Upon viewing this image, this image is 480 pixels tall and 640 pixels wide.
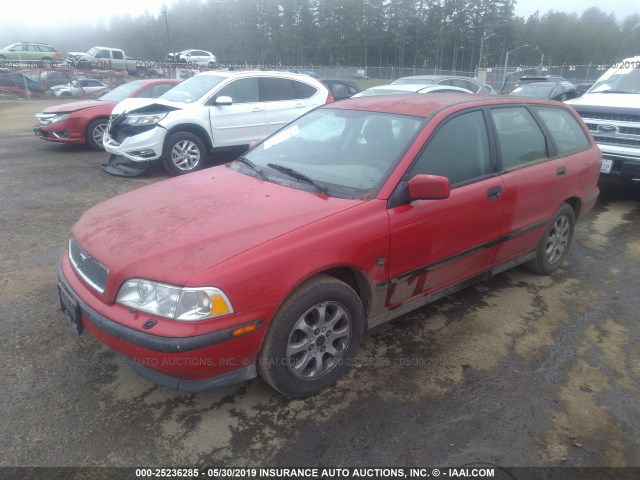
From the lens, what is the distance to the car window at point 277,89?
8.32m

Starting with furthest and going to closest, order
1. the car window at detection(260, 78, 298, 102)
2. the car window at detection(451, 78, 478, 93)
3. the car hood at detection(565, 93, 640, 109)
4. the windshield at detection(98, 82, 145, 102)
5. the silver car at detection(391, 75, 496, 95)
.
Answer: the car window at detection(451, 78, 478, 93) < the silver car at detection(391, 75, 496, 95) < the windshield at detection(98, 82, 145, 102) < the car window at detection(260, 78, 298, 102) < the car hood at detection(565, 93, 640, 109)

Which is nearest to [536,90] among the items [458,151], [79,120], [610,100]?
[610,100]

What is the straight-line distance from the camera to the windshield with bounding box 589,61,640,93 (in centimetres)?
757

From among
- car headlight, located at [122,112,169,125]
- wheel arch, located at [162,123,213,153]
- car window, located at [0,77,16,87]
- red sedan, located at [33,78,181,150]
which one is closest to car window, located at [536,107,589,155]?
wheel arch, located at [162,123,213,153]

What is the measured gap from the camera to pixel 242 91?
8.14m

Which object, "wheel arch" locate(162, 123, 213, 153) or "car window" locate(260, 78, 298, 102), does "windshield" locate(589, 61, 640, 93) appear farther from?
"wheel arch" locate(162, 123, 213, 153)

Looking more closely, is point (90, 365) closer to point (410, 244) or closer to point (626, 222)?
point (410, 244)

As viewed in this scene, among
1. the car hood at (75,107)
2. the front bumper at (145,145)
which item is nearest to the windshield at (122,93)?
the car hood at (75,107)

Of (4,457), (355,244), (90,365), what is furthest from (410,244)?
(4,457)

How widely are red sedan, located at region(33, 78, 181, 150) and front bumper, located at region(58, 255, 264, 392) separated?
816 centimetres

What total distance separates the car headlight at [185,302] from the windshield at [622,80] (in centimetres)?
790

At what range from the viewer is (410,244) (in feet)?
9.62

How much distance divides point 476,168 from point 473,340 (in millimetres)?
1230

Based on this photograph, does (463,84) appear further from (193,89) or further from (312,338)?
(312,338)
